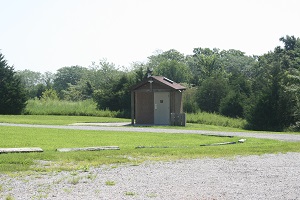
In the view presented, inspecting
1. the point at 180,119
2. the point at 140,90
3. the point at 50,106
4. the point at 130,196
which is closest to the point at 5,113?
the point at 50,106

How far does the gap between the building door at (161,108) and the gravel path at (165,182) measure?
19280 mm

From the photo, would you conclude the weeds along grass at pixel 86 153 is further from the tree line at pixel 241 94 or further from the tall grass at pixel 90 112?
the tall grass at pixel 90 112

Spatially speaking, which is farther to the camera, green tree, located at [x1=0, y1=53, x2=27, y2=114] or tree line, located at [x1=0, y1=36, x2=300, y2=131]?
green tree, located at [x1=0, y1=53, x2=27, y2=114]

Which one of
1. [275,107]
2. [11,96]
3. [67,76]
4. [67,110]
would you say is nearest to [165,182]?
[275,107]

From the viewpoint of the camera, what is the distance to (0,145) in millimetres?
14188

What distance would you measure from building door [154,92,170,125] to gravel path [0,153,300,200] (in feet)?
63.3

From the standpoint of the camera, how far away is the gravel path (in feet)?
23.6

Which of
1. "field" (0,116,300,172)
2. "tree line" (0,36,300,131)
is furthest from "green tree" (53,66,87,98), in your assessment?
"field" (0,116,300,172)

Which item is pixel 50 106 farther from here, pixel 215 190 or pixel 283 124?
pixel 215 190

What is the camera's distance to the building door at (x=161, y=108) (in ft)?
98.9

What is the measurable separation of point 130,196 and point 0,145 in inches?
329

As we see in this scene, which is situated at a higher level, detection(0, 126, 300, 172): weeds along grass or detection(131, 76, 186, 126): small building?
detection(131, 76, 186, 126): small building

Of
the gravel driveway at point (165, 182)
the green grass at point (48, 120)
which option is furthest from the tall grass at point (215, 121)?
the gravel driveway at point (165, 182)

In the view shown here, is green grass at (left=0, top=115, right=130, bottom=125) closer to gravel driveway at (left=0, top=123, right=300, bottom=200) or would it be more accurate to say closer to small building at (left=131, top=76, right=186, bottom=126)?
small building at (left=131, top=76, right=186, bottom=126)
